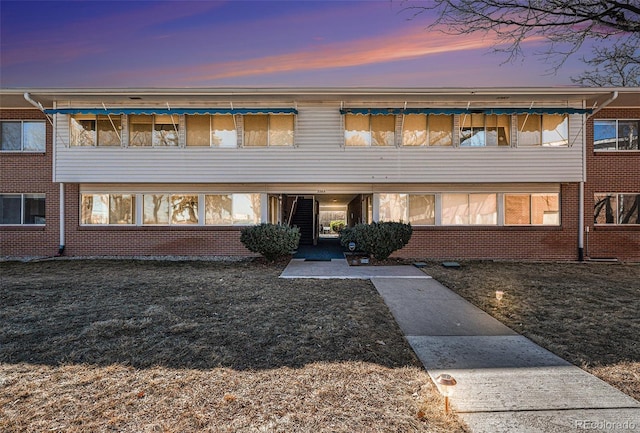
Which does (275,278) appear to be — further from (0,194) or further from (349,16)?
(0,194)

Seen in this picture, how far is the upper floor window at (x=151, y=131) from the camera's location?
11.4 m

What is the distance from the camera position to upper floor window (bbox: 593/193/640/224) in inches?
453

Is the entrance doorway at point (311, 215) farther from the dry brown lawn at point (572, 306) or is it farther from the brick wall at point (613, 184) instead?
the brick wall at point (613, 184)

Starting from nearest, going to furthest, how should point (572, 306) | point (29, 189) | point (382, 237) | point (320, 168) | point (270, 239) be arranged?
1. point (572, 306)
2. point (270, 239)
3. point (382, 237)
4. point (320, 168)
5. point (29, 189)

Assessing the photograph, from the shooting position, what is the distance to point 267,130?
11297 millimetres

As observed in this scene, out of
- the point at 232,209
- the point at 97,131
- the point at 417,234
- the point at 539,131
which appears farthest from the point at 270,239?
the point at 539,131

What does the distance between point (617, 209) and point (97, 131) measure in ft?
60.9

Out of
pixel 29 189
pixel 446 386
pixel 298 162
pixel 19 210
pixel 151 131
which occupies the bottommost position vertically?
pixel 446 386

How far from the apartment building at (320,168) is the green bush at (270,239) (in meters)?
1.72

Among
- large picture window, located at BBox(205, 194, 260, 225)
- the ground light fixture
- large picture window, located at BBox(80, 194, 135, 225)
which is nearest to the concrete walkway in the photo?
the ground light fixture

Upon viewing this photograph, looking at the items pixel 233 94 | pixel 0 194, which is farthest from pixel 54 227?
pixel 233 94

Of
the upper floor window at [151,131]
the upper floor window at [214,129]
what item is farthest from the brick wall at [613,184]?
the upper floor window at [151,131]

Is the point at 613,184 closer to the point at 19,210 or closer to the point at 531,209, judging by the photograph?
the point at 531,209

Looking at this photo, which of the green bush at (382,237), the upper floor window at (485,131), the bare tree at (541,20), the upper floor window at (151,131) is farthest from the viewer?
the upper floor window at (151,131)
